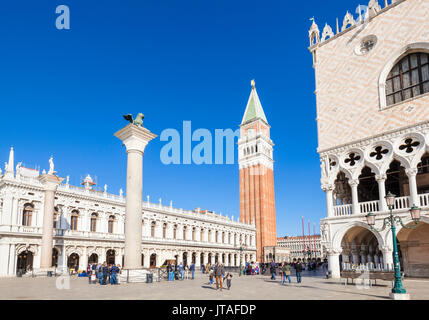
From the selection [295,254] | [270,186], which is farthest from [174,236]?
[295,254]

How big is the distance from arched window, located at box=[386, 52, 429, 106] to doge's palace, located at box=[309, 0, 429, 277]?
6 centimetres

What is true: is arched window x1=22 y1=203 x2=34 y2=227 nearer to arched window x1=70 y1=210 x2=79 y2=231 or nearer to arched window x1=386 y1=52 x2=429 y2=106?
arched window x1=70 y1=210 x2=79 y2=231

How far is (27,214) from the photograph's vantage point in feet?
117

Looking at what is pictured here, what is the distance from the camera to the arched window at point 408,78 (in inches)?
819

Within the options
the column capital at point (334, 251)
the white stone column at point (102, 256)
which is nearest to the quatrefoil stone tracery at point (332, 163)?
the column capital at point (334, 251)

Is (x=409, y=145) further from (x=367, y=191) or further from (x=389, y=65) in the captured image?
(x=367, y=191)

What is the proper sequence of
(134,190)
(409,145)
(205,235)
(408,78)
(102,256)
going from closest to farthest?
(134,190)
(409,145)
(408,78)
(102,256)
(205,235)

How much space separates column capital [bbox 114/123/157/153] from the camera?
19312 millimetres

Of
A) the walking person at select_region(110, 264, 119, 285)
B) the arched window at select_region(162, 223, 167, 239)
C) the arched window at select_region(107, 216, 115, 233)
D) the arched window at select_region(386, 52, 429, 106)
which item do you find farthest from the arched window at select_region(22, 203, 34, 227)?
the arched window at select_region(386, 52, 429, 106)

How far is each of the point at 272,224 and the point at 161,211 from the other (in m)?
35.5

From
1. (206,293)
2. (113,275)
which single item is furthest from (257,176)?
(206,293)

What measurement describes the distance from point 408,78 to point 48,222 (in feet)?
93.7

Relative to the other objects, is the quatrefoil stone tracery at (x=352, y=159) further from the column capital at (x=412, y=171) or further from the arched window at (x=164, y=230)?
the arched window at (x=164, y=230)
